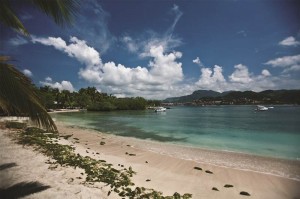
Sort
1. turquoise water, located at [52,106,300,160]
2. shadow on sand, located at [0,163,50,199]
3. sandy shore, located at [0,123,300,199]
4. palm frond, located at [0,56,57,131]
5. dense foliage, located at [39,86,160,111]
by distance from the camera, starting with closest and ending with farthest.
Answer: palm frond, located at [0,56,57,131], shadow on sand, located at [0,163,50,199], sandy shore, located at [0,123,300,199], turquoise water, located at [52,106,300,160], dense foliage, located at [39,86,160,111]

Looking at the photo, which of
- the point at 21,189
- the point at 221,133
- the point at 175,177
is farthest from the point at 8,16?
the point at 221,133

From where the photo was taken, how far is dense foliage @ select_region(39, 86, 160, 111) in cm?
10406

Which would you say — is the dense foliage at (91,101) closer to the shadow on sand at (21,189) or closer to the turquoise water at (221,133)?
the turquoise water at (221,133)

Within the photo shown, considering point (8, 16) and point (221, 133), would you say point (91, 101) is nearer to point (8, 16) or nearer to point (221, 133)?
point (221, 133)

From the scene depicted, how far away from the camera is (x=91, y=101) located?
113 m

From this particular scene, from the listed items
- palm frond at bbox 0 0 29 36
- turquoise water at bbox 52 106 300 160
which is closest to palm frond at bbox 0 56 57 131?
palm frond at bbox 0 0 29 36

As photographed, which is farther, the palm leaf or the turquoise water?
the turquoise water

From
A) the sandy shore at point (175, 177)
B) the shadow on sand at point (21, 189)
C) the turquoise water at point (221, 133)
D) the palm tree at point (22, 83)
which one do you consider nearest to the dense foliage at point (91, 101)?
the turquoise water at point (221, 133)

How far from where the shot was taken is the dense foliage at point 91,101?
104056 mm

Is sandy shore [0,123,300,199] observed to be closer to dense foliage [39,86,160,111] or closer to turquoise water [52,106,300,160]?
turquoise water [52,106,300,160]

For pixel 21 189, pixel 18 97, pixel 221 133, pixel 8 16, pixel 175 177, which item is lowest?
pixel 221 133

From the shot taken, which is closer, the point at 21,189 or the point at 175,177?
the point at 21,189

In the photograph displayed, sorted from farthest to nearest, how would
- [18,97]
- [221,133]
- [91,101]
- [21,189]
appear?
[91,101], [221,133], [21,189], [18,97]

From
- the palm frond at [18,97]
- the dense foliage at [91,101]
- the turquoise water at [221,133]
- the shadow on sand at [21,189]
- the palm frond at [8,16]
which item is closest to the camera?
the palm frond at [18,97]
